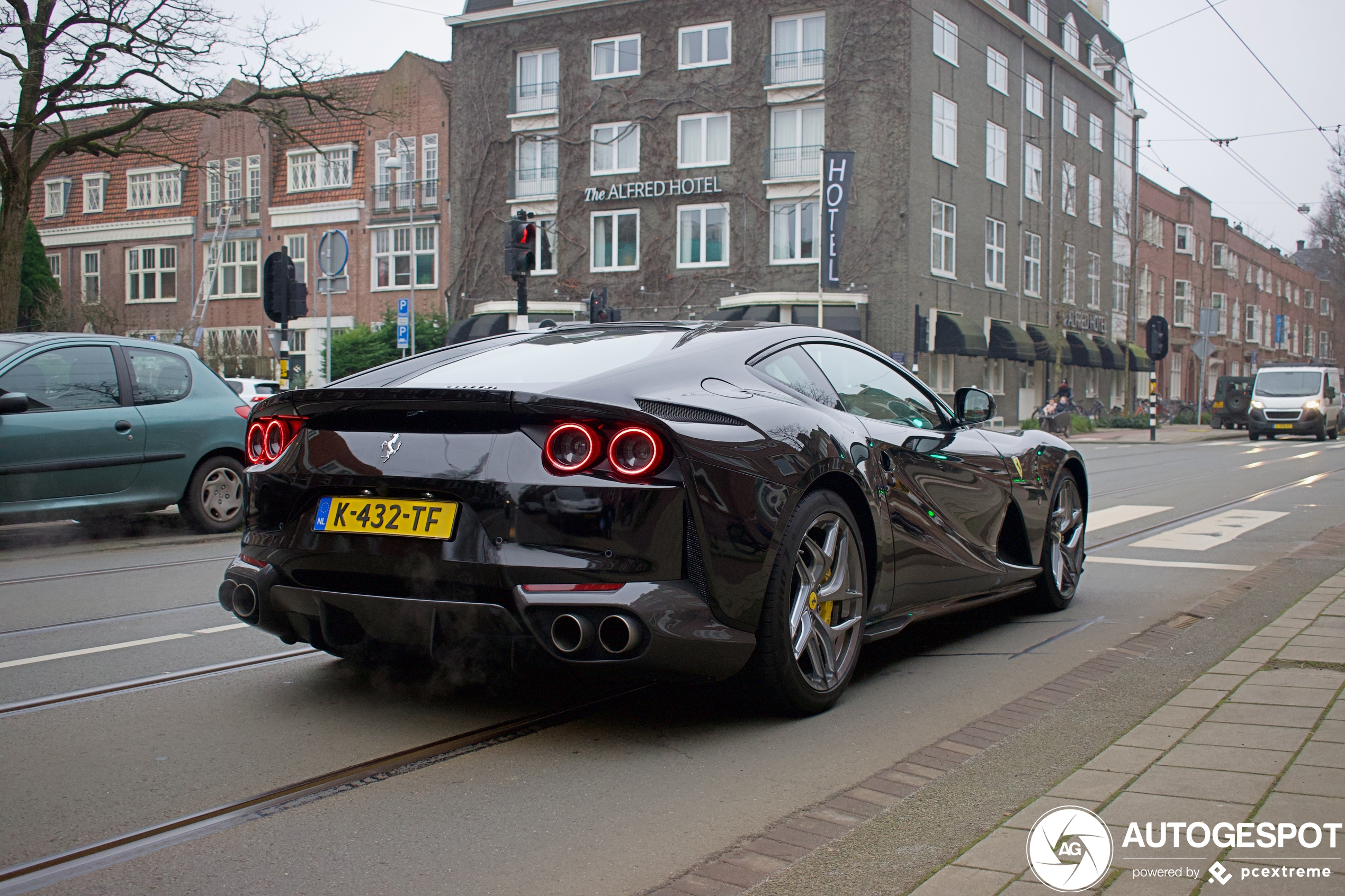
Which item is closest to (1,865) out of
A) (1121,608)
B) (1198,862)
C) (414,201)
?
(1198,862)

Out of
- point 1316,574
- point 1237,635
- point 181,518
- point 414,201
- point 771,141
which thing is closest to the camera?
point 1237,635

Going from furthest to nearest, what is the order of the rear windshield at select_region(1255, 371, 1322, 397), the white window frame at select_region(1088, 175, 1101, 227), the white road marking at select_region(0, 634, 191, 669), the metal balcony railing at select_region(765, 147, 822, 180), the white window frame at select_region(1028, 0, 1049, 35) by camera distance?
the white window frame at select_region(1088, 175, 1101, 227)
the white window frame at select_region(1028, 0, 1049, 35)
the metal balcony railing at select_region(765, 147, 822, 180)
the rear windshield at select_region(1255, 371, 1322, 397)
the white road marking at select_region(0, 634, 191, 669)

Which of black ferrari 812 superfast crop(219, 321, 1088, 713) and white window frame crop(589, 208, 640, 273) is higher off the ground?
white window frame crop(589, 208, 640, 273)

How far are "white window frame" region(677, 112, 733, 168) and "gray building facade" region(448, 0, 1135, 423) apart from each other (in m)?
0.05

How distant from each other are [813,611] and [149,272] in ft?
180

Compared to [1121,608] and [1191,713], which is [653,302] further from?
[1191,713]

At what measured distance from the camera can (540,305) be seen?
40.8 m

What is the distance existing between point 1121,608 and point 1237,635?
976mm

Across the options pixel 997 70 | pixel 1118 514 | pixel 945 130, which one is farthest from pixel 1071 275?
pixel 1118 514

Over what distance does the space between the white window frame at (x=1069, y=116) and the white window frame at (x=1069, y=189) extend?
1.29 m

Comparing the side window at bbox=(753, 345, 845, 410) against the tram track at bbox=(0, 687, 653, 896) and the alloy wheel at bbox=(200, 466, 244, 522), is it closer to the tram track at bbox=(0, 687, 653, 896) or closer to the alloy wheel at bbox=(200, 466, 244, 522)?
the tram track at bbox=(0, 687, 653, 896)

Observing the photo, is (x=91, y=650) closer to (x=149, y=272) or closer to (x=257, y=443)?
(x=257, y=443)

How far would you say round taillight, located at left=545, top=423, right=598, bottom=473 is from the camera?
12.5 ft

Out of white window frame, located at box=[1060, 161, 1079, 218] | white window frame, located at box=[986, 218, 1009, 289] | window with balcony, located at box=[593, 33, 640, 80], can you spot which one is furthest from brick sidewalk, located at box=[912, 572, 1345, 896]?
white window frame, located at box=[1060, 161, 1079, 218]
